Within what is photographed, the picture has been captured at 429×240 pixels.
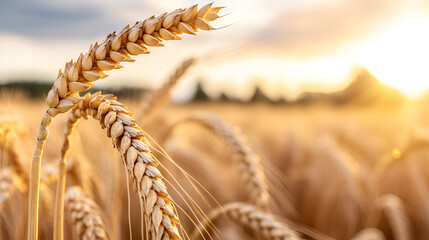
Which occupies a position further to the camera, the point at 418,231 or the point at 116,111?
the point at 418,231

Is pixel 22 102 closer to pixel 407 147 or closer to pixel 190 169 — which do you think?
pixel 190 169

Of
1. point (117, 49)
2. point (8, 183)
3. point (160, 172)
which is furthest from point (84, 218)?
point (160, 172)

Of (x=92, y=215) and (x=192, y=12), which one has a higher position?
(x=192, y=12)

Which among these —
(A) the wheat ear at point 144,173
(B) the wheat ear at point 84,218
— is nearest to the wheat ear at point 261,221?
(B) the wheat ear at point 84,218

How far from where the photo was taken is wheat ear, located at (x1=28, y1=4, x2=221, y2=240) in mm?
530

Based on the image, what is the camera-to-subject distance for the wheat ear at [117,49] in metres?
0.53

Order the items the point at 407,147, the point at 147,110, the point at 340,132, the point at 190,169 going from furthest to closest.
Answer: the point at 340,132 → the point at 190,169 → the point at 407,147 → the point at 147,110

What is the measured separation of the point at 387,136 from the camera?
4.14 m

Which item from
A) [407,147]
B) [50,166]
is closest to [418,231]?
[407,147]

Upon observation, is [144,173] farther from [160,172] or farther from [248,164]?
[160,172]

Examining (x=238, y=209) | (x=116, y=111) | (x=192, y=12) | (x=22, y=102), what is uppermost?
(x=22, y=102)

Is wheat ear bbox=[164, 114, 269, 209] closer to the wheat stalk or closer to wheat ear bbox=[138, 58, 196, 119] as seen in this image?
wheat ear bbox=[138, 58, 196, 119]

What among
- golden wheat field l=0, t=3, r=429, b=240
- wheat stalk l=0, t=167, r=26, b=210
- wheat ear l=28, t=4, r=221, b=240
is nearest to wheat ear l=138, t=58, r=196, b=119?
golden wheat field l=0, t=3, r=429, b=240

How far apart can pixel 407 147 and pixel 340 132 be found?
155 centimetres
